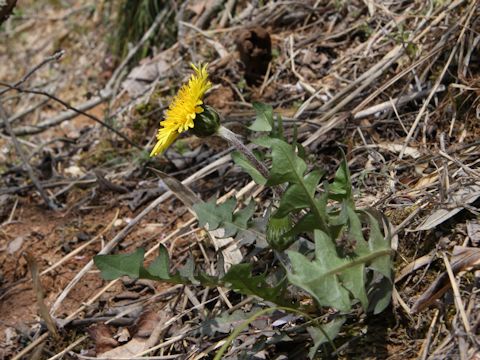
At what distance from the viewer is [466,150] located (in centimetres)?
229

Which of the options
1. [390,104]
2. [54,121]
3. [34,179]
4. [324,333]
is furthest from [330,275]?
[54,121]

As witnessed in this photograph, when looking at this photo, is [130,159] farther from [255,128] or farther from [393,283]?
[393,283]

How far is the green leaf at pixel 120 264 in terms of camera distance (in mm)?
1853

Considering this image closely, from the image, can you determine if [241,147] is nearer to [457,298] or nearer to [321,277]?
[321,277]

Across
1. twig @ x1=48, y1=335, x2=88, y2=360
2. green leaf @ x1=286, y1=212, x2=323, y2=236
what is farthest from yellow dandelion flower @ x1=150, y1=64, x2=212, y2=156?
twig @ x1=48, y1=335, x2=88, y2=360

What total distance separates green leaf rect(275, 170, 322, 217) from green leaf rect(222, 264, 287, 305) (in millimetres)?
195

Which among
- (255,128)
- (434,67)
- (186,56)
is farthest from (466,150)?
(186,56)

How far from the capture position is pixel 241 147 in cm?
197

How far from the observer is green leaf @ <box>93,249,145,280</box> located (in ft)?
6.08

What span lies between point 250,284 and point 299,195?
28 cm

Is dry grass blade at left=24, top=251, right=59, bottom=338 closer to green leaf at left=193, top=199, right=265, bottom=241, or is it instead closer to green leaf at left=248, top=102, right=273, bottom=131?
green leaf at left=193, top=199, right=265, bottom=241

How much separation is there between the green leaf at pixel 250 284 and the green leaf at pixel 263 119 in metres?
0.49

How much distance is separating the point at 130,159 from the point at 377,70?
4.25 ft

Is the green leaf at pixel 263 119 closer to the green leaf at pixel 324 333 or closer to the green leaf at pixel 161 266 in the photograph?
the green leaf at pixel 161 266
